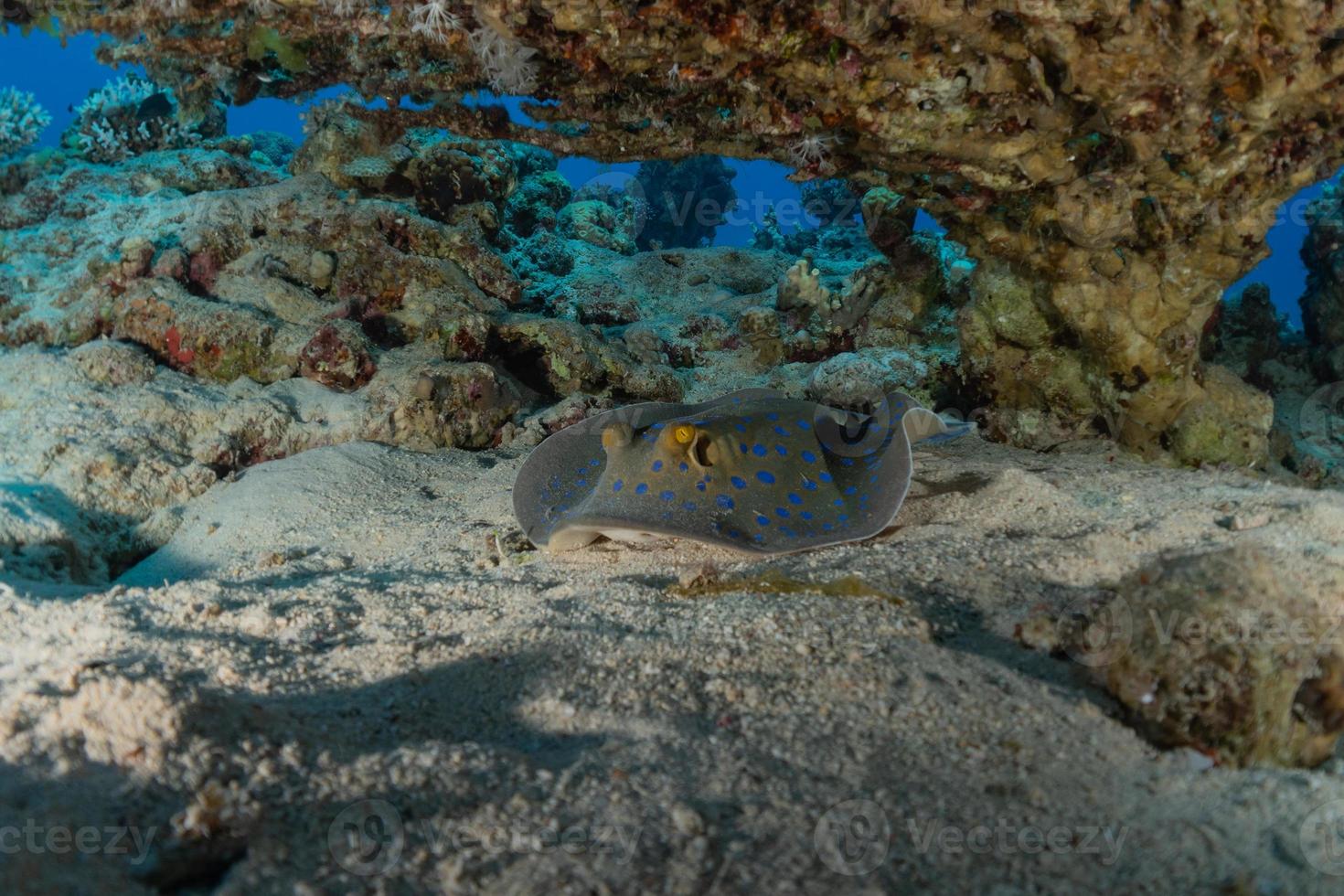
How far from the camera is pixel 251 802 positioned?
1.78 meters

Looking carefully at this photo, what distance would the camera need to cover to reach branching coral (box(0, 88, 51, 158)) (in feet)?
32.1

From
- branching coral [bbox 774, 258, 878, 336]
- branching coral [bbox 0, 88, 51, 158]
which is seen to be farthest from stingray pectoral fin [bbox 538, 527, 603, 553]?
branching coral [bbox 0, 88, 51, 158]

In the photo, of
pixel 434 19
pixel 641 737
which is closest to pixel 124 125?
pixel 434 19

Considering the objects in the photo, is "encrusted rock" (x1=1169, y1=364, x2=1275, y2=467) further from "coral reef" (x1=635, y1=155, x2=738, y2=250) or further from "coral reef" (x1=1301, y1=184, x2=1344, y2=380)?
"coral reef" (x1=635, y1=155, x2=738, y2=250)

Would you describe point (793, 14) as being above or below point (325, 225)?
above

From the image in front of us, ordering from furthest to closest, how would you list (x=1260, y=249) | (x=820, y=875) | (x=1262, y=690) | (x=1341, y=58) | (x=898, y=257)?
(x=898, y=257), (x=1260, y=249), (x=1341, y=58), (x=1262, y=690), (x=820, y=875)

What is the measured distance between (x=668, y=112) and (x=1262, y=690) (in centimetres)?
476

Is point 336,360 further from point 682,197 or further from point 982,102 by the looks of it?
point 682,197

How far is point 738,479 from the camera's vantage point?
4066 mm

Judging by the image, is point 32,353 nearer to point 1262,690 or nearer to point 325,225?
point 325,225

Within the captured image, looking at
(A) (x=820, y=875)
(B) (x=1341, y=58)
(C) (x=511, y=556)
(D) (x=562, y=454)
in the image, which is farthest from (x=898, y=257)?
(A) (x=820, y=875)

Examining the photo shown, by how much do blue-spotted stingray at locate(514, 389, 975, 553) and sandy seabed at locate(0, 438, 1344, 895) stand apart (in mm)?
239

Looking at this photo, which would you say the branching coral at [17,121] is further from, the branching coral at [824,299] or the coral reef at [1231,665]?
the coral reef at [1231,665]

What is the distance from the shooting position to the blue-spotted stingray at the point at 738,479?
3781 mm
